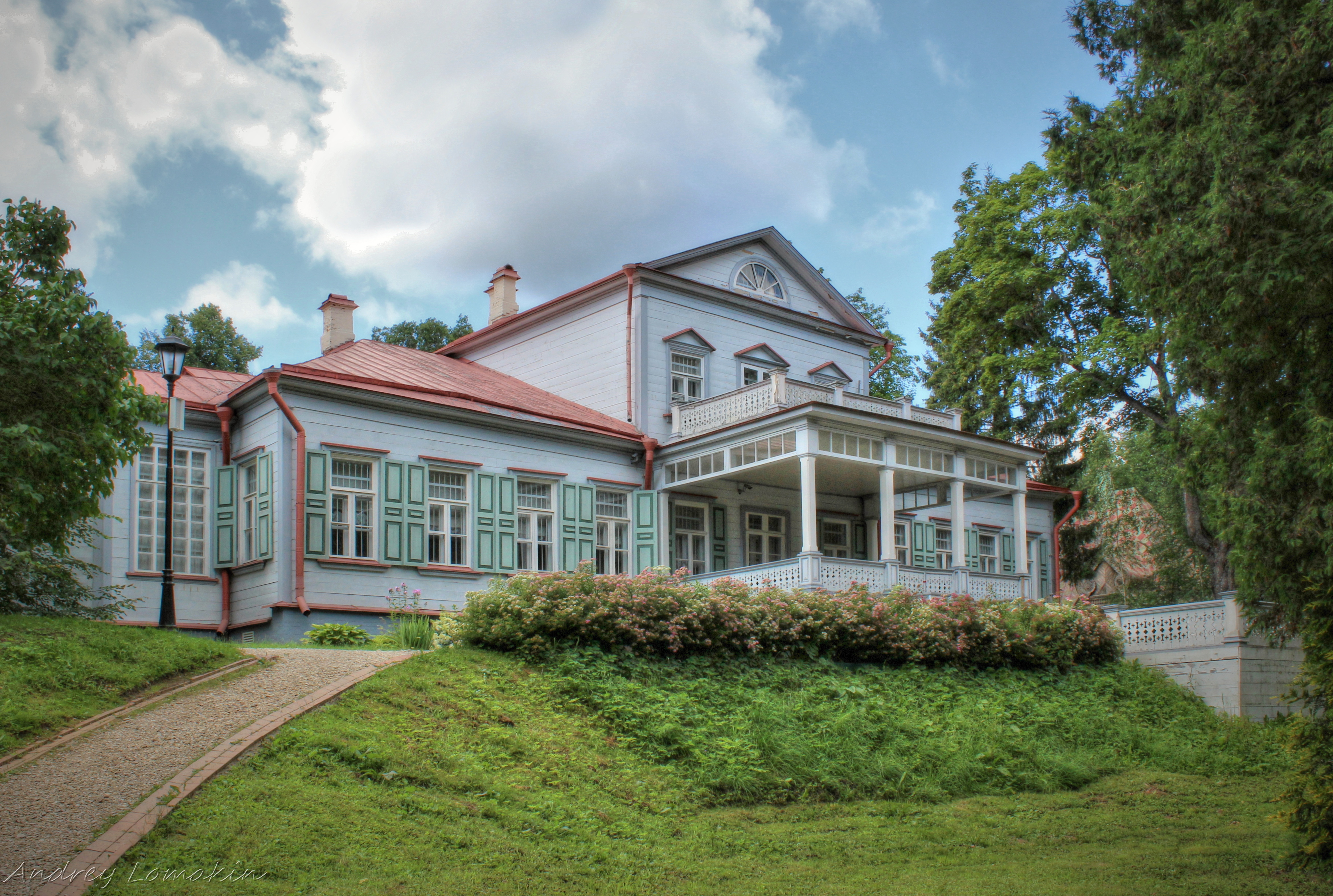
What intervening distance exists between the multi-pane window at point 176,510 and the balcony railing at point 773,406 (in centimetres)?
923

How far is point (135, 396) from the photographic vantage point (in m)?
11.2

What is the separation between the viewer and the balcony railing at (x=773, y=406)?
21141mm

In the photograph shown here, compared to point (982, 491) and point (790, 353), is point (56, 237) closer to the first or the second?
point (790, 353)

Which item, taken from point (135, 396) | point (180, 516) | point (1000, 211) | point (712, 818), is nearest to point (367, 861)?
point (712, 818)

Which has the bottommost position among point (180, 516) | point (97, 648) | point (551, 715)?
point (551, 715)

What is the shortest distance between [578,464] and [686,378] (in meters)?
4.24

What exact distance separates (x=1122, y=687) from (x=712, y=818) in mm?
10827

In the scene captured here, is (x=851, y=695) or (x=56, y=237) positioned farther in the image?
(x=851, y=695)

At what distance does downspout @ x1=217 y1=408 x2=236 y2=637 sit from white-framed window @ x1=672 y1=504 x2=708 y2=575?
29.1 ft

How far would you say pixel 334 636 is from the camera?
16.3 m

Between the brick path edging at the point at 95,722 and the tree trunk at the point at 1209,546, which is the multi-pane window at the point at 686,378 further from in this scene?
the brick path edging at the point at 95,722

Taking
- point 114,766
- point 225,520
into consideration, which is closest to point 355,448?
point 225,520

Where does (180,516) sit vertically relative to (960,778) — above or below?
above

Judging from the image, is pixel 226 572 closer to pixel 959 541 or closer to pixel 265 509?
pixel 265 509
